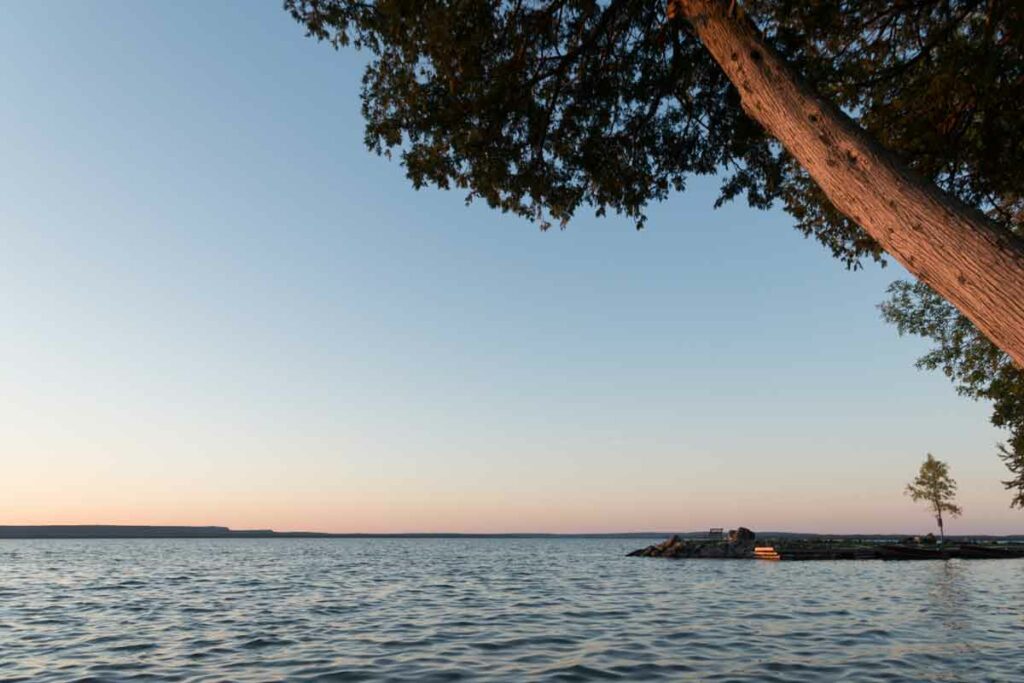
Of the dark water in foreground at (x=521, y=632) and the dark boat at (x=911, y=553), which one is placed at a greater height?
the dark boat at (x=911, y=553)

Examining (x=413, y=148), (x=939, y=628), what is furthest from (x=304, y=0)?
(x=939, y=628)

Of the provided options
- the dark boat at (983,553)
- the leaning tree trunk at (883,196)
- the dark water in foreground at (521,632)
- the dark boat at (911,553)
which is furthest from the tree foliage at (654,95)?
the dark boat at (983,553)

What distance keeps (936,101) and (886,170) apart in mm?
6169

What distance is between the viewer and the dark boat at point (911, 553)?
5956 centimetres

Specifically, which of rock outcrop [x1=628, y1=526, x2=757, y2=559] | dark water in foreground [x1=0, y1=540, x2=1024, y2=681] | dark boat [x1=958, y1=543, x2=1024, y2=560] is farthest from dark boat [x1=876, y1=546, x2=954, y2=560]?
dark water in foreground [x1=0, y1=540, x2=1024, y2=681]

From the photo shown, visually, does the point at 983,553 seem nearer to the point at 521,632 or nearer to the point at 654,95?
the point at 521,632

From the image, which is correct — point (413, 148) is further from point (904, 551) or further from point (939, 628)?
point (904, 551)

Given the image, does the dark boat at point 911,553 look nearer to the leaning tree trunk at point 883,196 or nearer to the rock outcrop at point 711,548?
the rock outcrop at point 711,548

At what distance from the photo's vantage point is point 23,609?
24891mm

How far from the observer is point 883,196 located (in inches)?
244

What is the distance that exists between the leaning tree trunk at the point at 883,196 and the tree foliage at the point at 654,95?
255cm

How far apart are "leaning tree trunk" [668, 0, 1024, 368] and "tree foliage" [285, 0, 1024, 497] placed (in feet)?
8.35

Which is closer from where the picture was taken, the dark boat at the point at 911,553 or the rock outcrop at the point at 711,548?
the dark boat at the point at 911,553

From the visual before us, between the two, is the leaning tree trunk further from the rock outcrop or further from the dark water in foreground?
the rock outcrop
